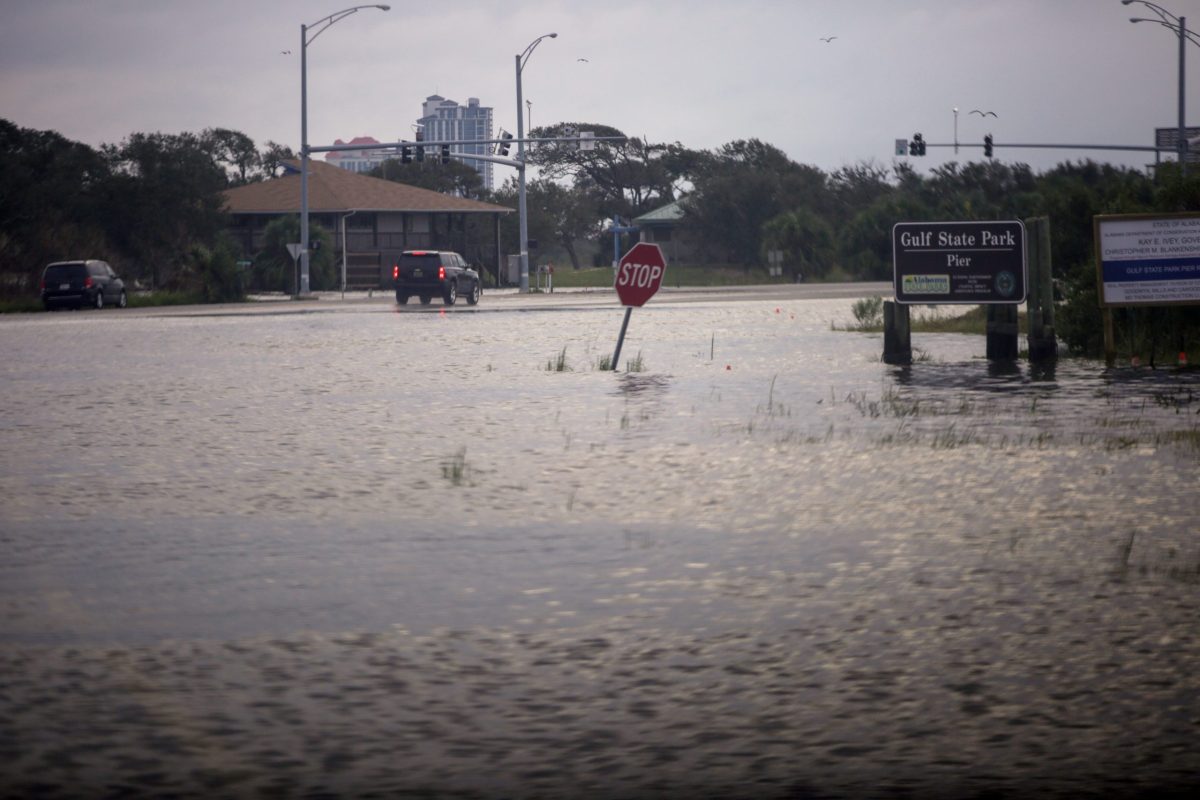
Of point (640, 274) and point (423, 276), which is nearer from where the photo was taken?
point (640, 274)

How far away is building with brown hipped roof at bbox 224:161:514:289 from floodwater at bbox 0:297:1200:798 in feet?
254

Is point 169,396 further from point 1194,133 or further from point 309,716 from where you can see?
point 1194,133

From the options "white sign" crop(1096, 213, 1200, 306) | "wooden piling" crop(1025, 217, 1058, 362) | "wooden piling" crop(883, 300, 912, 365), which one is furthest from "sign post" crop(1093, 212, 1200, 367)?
"wooden piling" crop(883, 300, 912, 365)

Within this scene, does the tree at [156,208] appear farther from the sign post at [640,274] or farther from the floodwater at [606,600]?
the floodwater at [606,600]

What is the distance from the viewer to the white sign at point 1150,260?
20.7 m

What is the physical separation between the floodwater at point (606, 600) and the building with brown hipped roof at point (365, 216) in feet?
254

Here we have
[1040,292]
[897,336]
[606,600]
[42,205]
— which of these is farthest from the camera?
[42,205]

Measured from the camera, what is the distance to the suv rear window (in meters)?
55.8

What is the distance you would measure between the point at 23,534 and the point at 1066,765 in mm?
6341

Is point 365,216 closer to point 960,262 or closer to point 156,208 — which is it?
point 156,208

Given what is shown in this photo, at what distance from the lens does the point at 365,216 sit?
317 feet

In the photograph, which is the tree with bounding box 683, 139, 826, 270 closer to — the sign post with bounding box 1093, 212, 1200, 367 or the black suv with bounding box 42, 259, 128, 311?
the black suv with bounding box 42, 259, 128, 311

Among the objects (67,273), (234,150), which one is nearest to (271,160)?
(234,150)

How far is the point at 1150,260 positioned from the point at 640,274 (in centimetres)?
617
